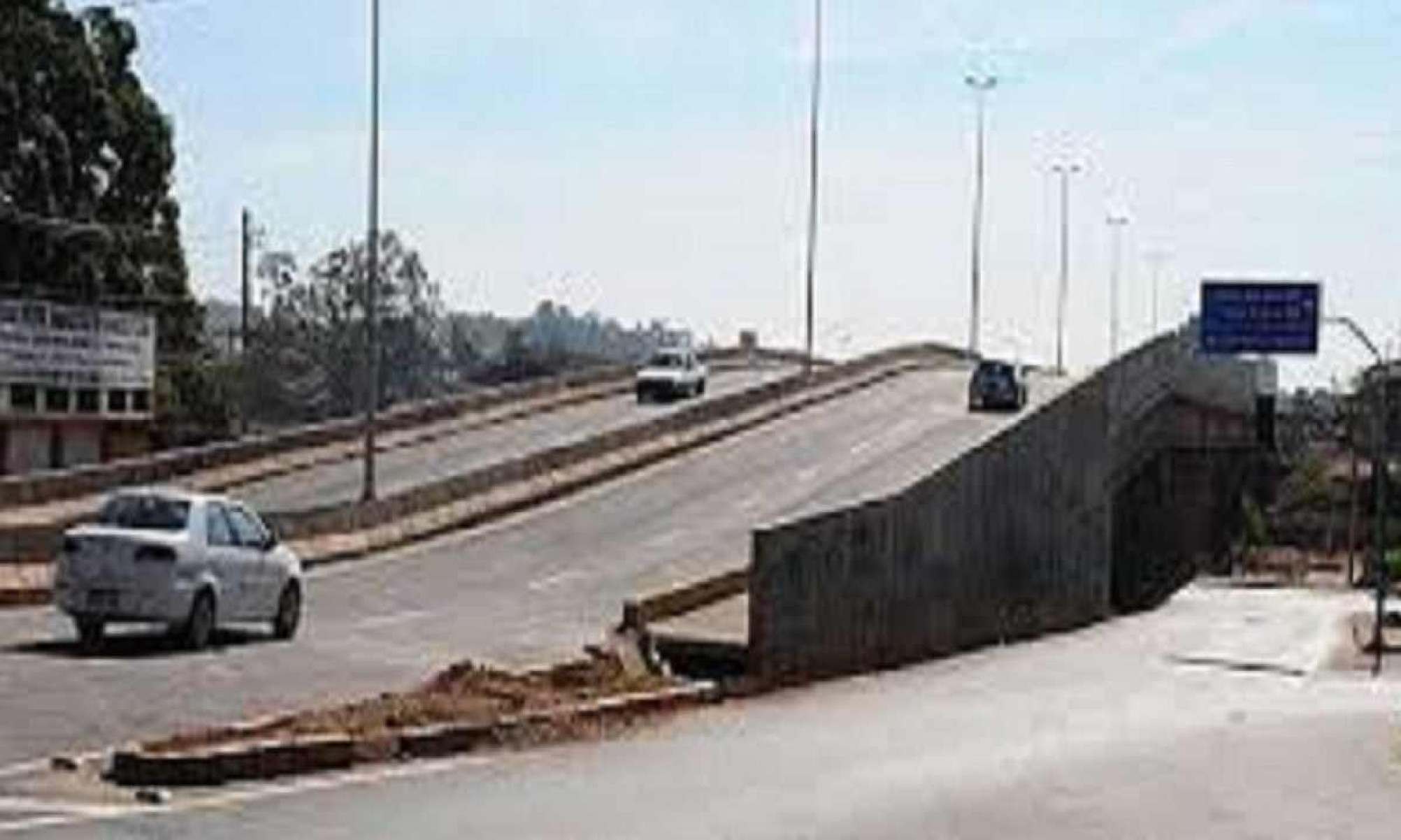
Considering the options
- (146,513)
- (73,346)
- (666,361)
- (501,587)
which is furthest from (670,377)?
(146,513)

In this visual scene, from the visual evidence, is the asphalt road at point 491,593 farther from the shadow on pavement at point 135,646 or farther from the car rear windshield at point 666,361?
the car rear windshield at point 666,361

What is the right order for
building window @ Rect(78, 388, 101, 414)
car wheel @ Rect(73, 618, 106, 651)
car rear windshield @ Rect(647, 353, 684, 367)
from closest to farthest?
1. car wheel @ Rect(73, 618, 106, 651)
2. building window @ Rect(78, 388, 101, 414)
3. car rear windshield @ Rect(647, 353, 684, 367)

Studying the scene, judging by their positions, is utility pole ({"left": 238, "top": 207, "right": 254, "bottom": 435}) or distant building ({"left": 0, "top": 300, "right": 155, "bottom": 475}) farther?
utility pole ({"left": 238, "top": 207, "right": 254, "bottom": 435})

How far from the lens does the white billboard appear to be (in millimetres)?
60969

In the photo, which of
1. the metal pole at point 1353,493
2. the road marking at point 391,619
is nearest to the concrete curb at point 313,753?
the road marking at point 391,619

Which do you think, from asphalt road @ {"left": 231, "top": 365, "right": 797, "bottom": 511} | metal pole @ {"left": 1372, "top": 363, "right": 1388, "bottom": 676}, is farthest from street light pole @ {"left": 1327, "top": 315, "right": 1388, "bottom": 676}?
asphalt road @ {"left": 231, "top": 365, "right": 797, "bottom": 511}

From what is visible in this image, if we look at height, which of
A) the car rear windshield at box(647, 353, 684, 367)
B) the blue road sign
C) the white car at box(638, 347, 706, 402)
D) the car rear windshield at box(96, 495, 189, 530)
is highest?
the blue road sign

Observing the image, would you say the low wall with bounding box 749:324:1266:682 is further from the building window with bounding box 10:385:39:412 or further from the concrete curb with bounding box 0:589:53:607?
the building window with bounding box 10:385:39:412

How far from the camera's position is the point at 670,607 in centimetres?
3753

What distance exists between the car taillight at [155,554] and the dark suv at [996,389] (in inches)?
2198

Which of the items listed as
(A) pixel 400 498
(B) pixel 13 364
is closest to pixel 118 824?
(A) pixel 400 498

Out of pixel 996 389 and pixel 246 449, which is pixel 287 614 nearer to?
pixel 246 449

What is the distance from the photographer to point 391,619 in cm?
3588

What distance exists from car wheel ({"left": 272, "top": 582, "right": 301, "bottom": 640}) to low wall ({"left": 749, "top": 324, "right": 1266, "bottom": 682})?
17.3ft
